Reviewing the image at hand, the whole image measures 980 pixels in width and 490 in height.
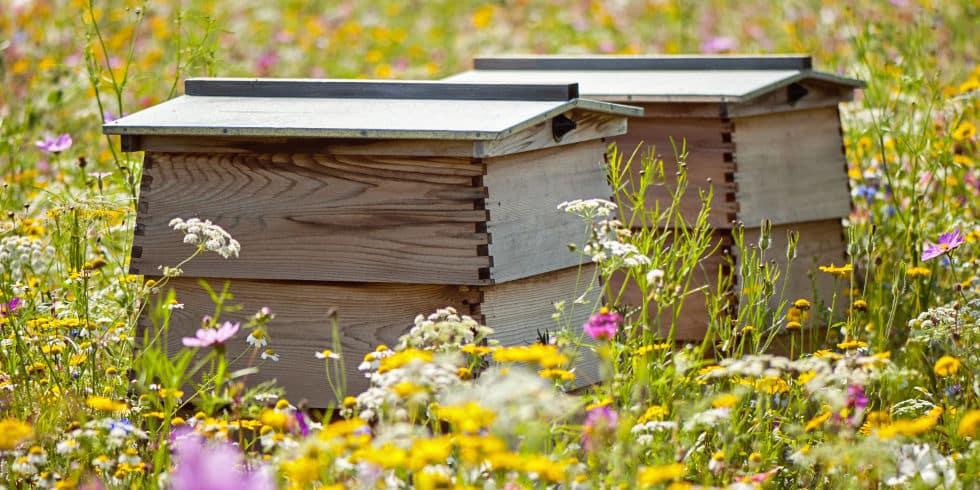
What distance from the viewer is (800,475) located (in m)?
3.12

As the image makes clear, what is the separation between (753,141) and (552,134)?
3.85ft

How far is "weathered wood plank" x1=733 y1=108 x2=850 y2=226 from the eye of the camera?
4.31m

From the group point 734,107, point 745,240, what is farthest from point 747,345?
point 734,107

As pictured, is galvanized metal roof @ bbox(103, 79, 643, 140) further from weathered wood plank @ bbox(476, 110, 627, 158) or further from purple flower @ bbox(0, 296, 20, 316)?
purple flower @ bbox(0, 296, 20, 316)

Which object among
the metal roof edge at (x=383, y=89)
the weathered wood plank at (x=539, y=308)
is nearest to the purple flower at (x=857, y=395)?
the weathered wood plank at (x=539, y=308)

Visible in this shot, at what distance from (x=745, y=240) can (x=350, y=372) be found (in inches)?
65.0

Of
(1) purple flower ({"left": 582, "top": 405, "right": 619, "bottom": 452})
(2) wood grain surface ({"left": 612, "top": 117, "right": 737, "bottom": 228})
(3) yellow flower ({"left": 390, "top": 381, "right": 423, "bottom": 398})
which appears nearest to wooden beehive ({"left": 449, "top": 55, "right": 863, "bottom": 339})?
(2) wood grain surface ({"left": 612, "top": 117, "right": 737, "bottom": 228})

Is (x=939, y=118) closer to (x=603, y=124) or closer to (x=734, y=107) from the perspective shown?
(x=734, y=107)

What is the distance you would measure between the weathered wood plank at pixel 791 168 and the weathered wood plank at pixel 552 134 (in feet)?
2.45

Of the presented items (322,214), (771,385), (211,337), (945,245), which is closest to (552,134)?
(322,214)

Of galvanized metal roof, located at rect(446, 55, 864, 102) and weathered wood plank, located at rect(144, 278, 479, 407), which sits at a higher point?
galvanized metal roof, located at rect(446, 55, 864, 102)

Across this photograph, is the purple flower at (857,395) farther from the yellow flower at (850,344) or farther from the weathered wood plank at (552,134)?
the weathered wood plank at (552,134)

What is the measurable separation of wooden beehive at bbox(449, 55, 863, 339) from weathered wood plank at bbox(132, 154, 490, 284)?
47.1 inches

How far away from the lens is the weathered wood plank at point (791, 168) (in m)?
4.31
